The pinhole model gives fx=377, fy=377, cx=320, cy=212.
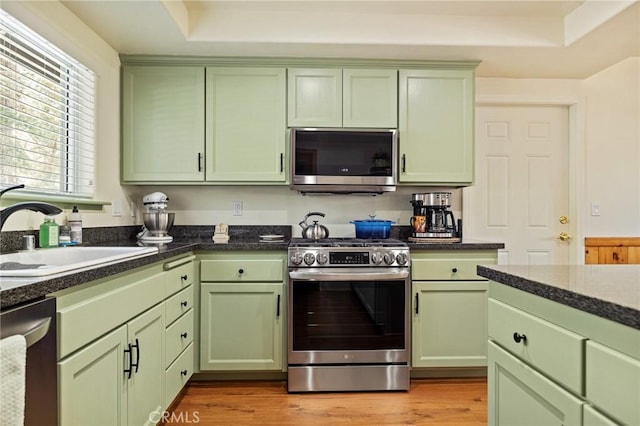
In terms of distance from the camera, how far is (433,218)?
2748 millimetres

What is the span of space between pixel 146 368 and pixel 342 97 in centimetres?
201

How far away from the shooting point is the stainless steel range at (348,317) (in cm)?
231

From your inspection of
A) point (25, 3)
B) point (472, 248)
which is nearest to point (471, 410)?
point (472, 248)

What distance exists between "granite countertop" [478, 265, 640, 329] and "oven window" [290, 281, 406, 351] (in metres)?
1.16

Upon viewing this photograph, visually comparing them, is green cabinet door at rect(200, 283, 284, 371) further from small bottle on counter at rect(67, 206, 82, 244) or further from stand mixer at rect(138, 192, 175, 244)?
small bottle on counter at rect(67, 206, 82, 244)

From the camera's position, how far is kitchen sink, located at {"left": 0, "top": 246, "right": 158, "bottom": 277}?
3.63ft

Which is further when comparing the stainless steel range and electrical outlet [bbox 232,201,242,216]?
electrical outlet [bbox 232,201,242,216]

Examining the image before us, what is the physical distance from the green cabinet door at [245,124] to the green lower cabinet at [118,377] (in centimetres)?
118

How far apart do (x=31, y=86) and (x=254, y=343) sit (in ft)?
6.09

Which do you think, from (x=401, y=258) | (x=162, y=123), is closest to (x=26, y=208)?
(x=162, y=123)

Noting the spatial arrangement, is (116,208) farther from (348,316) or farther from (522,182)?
(522,182)

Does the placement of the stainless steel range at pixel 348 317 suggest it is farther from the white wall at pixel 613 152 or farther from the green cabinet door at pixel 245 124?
the white wall at pixel 613 152

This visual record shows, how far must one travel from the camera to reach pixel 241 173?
2652 mm

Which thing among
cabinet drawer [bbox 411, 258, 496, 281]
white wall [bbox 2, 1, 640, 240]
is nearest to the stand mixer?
white wall [bbox 2, 1, 640, 240]
